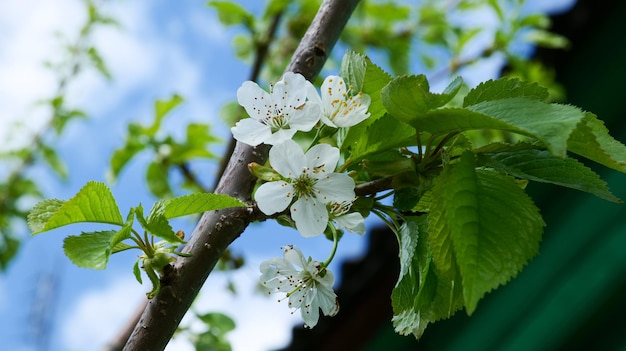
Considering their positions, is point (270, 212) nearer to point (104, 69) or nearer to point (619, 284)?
point (619, 284)

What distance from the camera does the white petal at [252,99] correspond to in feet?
2.08

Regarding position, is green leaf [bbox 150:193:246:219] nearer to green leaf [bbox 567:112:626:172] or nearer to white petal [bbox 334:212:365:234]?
white petal [bbox 334:212:365:234]

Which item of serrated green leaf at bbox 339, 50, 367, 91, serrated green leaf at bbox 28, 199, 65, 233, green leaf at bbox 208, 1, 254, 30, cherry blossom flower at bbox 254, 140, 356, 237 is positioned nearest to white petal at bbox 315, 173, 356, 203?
→ cherry blossom flower at bbox 254, 140, 356, 237

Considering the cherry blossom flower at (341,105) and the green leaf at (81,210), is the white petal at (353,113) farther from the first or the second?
the green leaf at (81,210)

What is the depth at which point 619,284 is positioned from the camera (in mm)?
1700

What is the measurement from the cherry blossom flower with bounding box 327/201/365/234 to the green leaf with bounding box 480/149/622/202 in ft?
0.41

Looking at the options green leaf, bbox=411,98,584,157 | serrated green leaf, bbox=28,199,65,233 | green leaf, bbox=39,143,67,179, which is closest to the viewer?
green leaf, bbox=411,98,584,157

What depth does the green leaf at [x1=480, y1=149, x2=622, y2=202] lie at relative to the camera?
563mm

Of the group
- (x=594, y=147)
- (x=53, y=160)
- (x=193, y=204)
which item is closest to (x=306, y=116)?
(x=193, y=204)

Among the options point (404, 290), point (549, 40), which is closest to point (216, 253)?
point (404, 290)

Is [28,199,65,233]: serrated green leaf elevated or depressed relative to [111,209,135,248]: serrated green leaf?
elevated

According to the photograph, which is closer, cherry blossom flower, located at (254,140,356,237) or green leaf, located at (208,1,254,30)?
cherry blossom flower, located at (254,140,356,237)

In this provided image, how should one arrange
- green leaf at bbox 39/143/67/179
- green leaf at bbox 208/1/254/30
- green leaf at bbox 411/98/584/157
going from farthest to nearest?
green leaf at bbox 39/143/67/179 < green leaf at bbox 208/1/254/30 < green leaf at bbox 411/98/584/157

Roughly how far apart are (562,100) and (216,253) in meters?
1.74
